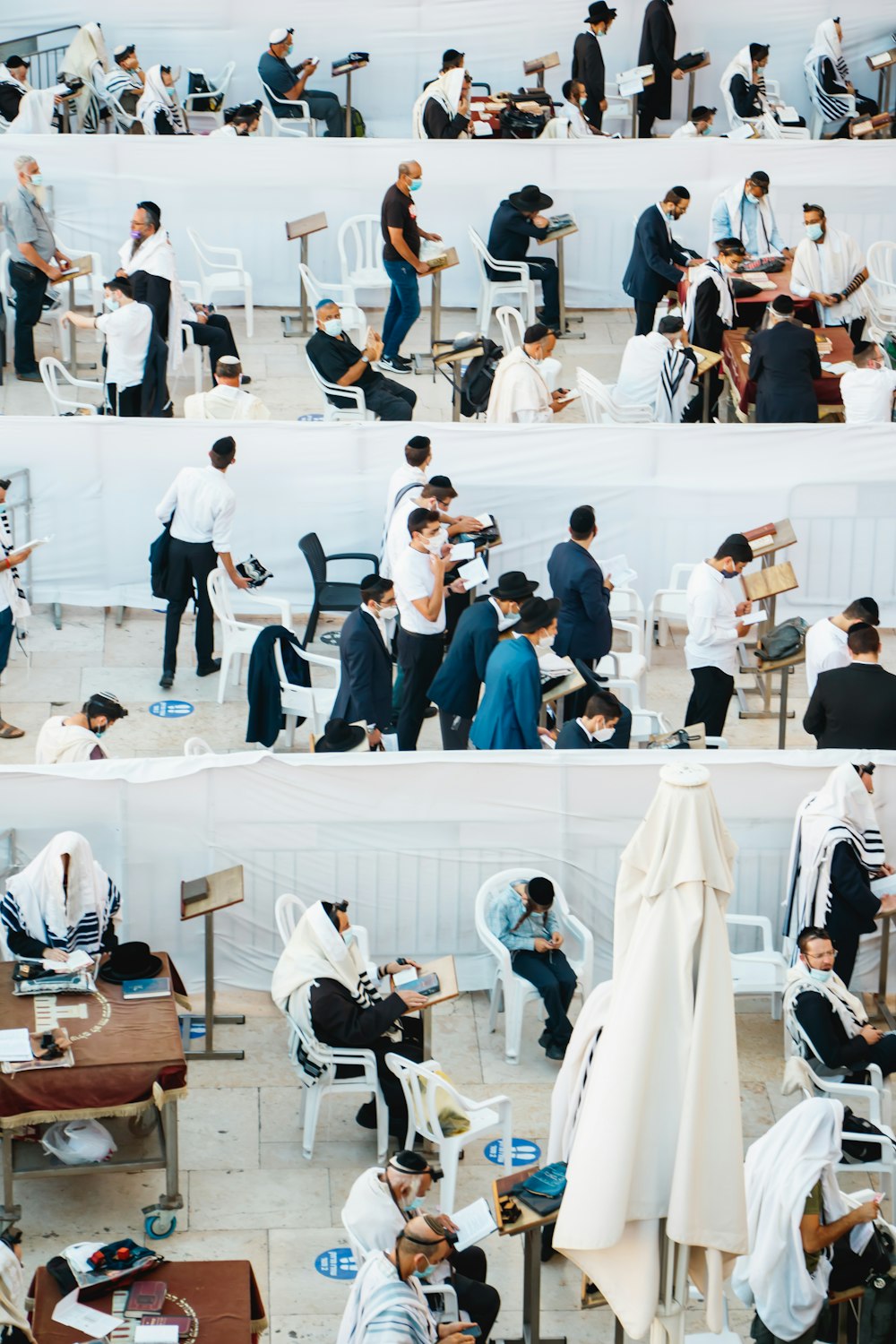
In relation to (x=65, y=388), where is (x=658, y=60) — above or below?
above

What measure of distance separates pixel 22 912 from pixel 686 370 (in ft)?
21.9

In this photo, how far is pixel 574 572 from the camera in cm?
1123

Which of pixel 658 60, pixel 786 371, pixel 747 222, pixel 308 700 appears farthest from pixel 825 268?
pixel 308 700

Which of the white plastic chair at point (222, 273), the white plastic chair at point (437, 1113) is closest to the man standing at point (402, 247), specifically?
the white plastic chair at point (222, 273)

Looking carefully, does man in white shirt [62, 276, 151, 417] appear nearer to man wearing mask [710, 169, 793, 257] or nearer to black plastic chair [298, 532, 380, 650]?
black plastic chair [298, 532, 380, 650]

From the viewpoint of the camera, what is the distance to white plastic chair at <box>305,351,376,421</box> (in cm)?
1405

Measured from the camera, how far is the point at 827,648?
426 inches

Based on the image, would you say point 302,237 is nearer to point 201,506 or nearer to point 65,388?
point 65,388

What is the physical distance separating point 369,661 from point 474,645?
543mm

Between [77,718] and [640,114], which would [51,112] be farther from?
[77,718]

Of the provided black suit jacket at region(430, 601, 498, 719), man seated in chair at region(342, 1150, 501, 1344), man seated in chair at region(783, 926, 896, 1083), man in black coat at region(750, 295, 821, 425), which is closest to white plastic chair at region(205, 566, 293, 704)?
black suit jacket at region(430, 601, 498, 719)

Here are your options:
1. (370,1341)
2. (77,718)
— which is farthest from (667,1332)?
(77,718)

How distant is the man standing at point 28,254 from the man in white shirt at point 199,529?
11.3ft

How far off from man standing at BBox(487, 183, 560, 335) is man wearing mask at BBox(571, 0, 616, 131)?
2878 millimetres
